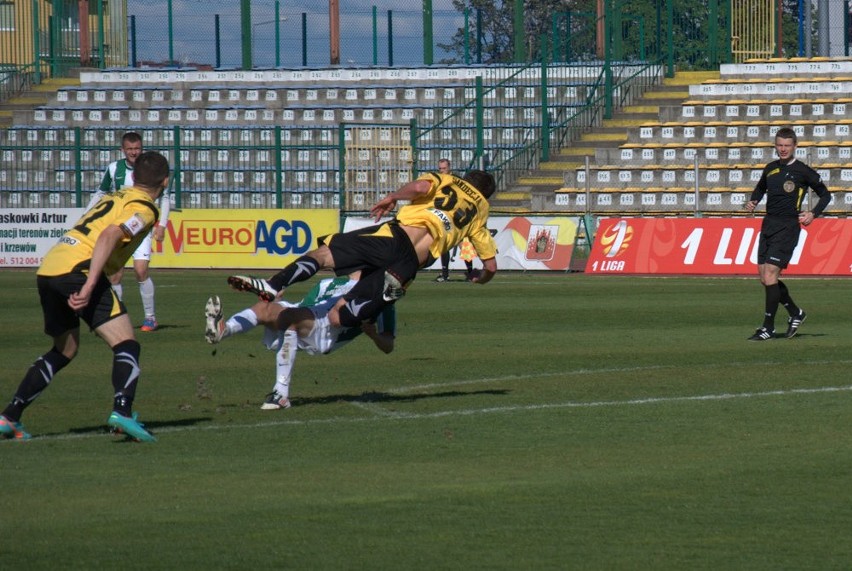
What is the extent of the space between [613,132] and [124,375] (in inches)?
1207

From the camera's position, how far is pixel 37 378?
8773 mm

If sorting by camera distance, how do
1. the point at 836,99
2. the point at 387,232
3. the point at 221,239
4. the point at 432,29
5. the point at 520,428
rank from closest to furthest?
the point at 520,428
the point at 387,232
the point at 221,239
the point at 836,99
the point at 432,29

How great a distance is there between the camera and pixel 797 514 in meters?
6.75

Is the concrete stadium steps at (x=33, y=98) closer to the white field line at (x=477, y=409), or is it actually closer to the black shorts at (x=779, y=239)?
the black shorts at (x=779, y=239)

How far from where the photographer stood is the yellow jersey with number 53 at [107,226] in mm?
8422

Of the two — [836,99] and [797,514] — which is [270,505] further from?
[836,99]

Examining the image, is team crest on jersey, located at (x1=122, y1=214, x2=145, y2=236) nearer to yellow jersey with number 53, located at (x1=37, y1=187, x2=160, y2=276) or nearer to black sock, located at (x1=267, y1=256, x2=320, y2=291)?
yellow jersey with number 53, located at (x1=37, y1=187, x2=160, y2=276)

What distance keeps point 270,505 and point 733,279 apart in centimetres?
1987

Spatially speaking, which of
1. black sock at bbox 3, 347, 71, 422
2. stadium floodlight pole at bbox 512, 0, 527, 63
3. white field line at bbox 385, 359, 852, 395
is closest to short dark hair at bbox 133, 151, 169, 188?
black sock at bbox 3, 347, 71, 422

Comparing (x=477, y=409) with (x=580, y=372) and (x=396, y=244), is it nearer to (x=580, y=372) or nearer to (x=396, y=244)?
(x=396, y=244)

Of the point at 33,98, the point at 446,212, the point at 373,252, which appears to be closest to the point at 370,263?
the point at 373,252

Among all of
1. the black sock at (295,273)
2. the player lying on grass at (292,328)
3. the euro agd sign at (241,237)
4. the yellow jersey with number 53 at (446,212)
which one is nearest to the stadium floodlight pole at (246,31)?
the euro agd sign at (241,237)

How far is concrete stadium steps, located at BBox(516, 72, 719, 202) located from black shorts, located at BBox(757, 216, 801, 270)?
789 inches

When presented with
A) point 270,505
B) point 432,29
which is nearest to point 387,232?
point 270,505
